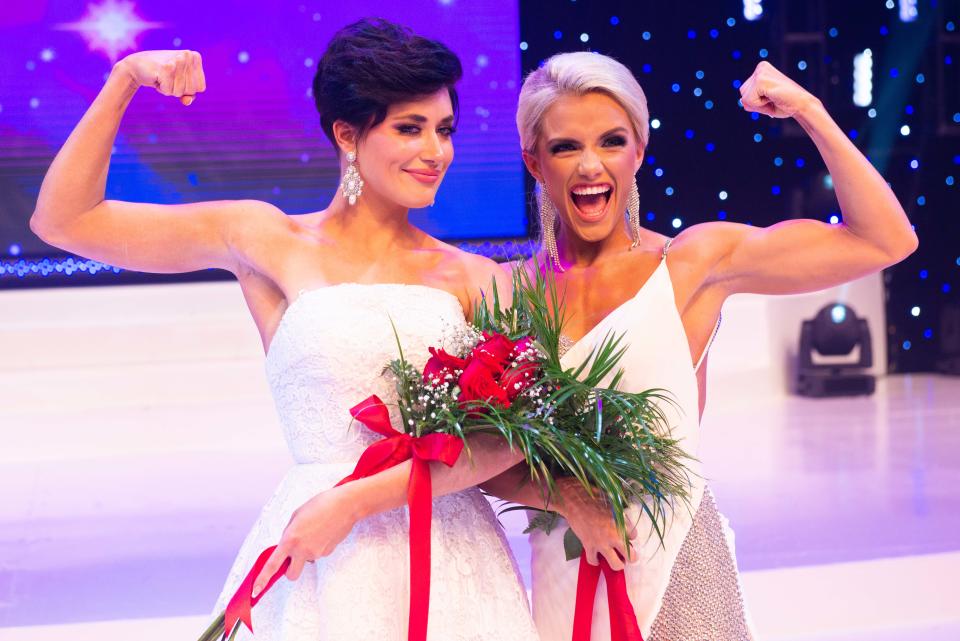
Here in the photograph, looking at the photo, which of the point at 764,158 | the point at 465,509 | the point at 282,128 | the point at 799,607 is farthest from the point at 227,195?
the point at 465,509

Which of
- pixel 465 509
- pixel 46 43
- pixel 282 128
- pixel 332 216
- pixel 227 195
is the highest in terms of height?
pixel 46 43

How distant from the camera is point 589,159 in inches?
89.8

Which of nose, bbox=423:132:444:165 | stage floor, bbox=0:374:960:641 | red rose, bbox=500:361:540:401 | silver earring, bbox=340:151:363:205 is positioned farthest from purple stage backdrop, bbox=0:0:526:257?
red rose, bbox=500:361:540:401

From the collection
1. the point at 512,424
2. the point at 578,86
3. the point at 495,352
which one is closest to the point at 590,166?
the point at 578,86

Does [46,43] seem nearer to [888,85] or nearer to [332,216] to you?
[332,216]

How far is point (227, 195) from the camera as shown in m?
6.59

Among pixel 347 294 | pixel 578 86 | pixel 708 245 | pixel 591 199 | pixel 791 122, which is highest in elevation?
pixel 791 122

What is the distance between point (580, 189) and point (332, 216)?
526mm

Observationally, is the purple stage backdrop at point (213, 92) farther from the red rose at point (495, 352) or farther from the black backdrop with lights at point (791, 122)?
the red rose at point (495, 352)

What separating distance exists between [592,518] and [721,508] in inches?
118

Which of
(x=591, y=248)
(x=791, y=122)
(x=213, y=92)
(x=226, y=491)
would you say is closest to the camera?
(x=591, y=248)

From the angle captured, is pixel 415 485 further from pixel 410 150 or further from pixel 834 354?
pixel 834 354

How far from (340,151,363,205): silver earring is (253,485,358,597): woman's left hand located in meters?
0.66

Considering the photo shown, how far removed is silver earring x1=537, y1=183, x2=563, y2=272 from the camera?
2.44 meters
